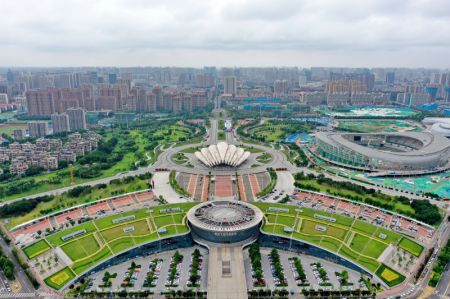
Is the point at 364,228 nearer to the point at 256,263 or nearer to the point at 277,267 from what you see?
the point at 277,267

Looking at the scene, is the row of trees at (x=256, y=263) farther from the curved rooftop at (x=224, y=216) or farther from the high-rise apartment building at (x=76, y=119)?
the high-rise apartment building at (x=76, y=119)

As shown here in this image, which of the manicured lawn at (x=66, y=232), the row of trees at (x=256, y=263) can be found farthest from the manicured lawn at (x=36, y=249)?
the row of trees at (x=256, y=263)

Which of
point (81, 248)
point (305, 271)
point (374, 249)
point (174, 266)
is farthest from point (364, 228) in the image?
point (81, 248)

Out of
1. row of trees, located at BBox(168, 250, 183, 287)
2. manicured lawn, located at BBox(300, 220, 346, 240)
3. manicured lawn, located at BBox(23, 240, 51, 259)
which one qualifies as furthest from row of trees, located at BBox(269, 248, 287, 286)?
manicured lawn, located at BBox(23, 240, 51, 259)

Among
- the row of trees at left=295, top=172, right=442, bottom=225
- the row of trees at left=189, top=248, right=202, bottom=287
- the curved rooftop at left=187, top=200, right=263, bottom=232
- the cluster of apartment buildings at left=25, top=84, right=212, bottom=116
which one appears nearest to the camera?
the row of trees at left=189, top=248, right=202, bottom=287

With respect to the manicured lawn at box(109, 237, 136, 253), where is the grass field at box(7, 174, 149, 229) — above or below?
above

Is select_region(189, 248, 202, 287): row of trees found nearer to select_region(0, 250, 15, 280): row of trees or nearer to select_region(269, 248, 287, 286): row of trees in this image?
select_region(269, 248, 287, 286): row of trees

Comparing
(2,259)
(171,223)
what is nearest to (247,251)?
(171,223)
